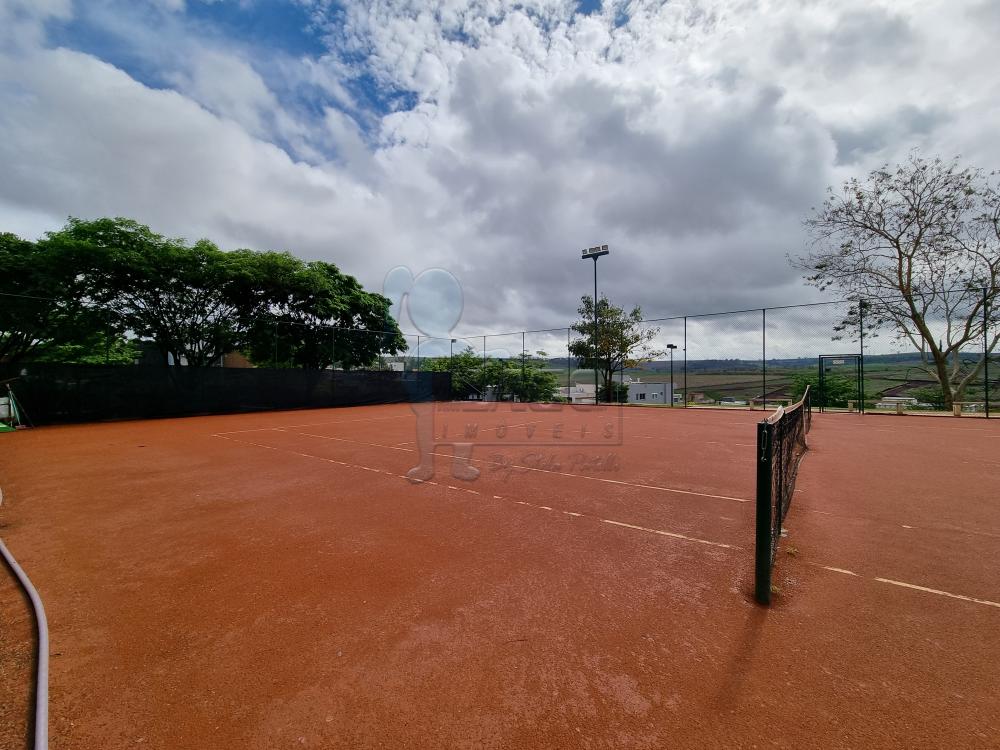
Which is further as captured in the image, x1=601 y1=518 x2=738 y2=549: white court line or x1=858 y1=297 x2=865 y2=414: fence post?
x1=858 y1=297 x2=865 y2=414: fence post

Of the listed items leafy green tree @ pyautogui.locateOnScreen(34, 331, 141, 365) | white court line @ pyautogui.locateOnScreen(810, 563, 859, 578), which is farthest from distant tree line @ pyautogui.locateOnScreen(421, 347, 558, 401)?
white court line @ pyautogui.locateOnScreen(810, 563, 859, 578)

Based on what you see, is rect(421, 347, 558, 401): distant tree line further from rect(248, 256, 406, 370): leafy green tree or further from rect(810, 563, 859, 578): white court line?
rect(810, 563, 859, 578): white court line

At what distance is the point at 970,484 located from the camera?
16.6ft

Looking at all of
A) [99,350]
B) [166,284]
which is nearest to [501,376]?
[166,284]

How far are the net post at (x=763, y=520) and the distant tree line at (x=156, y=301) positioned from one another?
61.0 ft

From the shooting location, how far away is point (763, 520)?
2.43 m

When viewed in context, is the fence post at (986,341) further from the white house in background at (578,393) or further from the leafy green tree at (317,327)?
the leafy green tree at (317,327)

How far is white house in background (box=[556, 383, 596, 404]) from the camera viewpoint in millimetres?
23117

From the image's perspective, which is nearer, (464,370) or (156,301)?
(156,301)

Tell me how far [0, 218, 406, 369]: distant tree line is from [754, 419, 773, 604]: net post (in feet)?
61.0

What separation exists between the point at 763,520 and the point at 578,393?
22.0 m

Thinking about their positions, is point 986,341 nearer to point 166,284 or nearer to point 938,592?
point 938,592

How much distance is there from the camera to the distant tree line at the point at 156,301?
1387 centimetres

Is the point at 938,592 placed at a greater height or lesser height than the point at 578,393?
lesser
